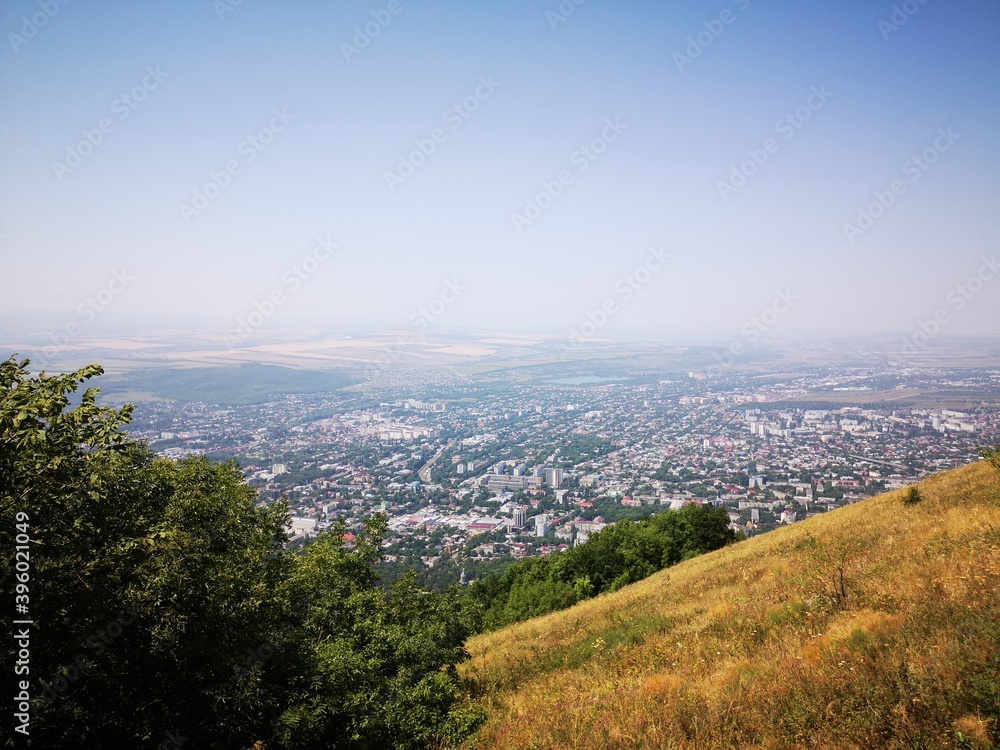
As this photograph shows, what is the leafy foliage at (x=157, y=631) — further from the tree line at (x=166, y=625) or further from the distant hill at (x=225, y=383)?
the distant hill at (x=225, y=383)

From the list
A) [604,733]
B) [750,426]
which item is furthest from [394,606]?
[750,426]

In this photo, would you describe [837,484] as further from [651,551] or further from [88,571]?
[88,571]

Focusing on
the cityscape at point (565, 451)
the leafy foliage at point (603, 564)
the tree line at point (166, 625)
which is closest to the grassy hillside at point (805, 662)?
the tree line at point (166, 625)

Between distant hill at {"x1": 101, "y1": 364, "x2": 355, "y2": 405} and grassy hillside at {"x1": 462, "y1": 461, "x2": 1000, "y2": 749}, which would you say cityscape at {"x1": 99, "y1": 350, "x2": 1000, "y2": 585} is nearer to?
distant hill at {"x1": 101, "y1": 364, "x2": 355, "y2": 405}

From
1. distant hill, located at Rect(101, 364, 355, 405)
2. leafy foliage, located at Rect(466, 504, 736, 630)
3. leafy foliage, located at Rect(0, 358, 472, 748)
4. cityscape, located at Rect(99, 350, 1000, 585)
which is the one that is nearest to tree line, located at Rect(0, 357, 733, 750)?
leafy foliage, located at Rect(0, 358, 472, 748)

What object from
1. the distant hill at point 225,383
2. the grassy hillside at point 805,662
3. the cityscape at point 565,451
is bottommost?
the cityscape at point 565,451

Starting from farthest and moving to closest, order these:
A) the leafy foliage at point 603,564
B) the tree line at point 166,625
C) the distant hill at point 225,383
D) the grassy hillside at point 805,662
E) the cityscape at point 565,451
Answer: the distant hill at point 225,383 < the cityscape at point 565,451 < the leafy foliage at point 603,564 < the tree line at point 166,625 < the grassy hillside at point 805,662

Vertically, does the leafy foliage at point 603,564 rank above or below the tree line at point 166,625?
below

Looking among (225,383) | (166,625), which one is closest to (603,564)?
(166,625)
